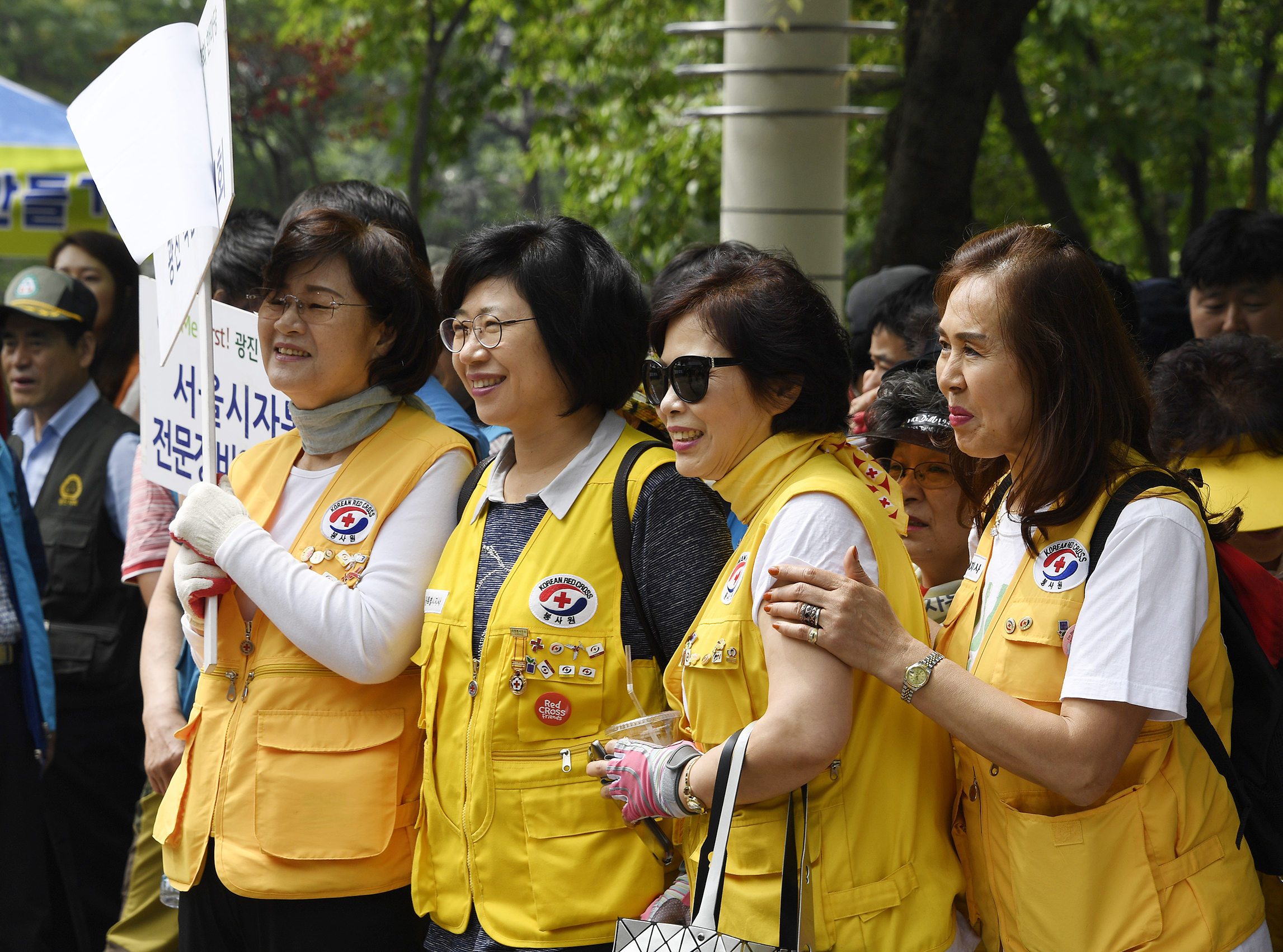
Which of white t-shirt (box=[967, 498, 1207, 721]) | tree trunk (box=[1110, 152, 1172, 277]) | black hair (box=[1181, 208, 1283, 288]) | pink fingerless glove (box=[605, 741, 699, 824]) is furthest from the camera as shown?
tree trunk (box=[1110, 152, 1172, 277])

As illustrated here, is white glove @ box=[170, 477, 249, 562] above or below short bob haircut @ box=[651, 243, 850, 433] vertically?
below

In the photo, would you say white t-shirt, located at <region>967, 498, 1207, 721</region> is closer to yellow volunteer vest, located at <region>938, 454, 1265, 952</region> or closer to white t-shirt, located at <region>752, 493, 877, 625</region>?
yellow volunteer vest, located at <region>938, 454, 1265, 952</region>

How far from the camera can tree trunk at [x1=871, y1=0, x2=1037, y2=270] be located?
5.41m

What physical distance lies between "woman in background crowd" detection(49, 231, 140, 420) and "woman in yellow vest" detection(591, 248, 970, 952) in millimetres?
3349

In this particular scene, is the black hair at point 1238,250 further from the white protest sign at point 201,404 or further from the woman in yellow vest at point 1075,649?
the white protest sign at point 201,404

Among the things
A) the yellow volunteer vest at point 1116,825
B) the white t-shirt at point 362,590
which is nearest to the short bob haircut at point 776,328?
the yellow volunteer vest at point 1116,825

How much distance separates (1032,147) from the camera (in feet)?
29.0

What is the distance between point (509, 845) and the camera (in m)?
2.25

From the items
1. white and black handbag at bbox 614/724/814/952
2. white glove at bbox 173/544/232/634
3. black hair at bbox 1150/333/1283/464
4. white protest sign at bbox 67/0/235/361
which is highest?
white protest sign at bbox 67/0/235/361

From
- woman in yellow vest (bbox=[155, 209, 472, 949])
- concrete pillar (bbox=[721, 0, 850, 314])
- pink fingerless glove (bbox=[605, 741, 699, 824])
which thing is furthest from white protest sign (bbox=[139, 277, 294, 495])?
concrete pillar (bbox=[721, 0, 850, 314])

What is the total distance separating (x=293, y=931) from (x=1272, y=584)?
78.0 inches

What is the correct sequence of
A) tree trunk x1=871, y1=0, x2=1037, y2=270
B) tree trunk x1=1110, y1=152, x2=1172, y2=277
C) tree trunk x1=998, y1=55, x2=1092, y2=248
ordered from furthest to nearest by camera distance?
tree trunk x1=1110, y1=152, x2=1172, y2=277, tree trunk x1=998, y1=55, x2=1092, y2=248, tree trunk x1=871, y1=0, x2=1037, y2=270

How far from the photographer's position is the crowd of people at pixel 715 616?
1.84 meters

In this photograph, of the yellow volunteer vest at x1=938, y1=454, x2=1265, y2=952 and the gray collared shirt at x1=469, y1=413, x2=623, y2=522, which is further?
the gray collared shirt at x1=469, y1=413, x2=623, y2=522
